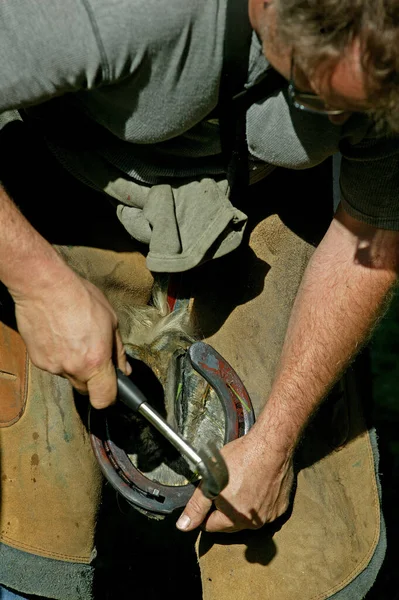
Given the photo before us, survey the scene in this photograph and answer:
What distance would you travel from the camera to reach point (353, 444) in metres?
1.94

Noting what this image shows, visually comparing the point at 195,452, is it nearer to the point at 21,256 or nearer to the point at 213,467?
the point at 213,467

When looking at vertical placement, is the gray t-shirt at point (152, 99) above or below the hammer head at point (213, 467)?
above

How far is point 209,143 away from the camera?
1592 millimetres

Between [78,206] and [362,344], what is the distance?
2.24ft

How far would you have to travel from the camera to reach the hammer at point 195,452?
1344 millimetres

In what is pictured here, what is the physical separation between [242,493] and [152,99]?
778mm

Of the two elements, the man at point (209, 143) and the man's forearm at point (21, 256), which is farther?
the man's forearm at point (21, 256)

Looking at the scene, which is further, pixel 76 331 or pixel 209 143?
pixel 209 143

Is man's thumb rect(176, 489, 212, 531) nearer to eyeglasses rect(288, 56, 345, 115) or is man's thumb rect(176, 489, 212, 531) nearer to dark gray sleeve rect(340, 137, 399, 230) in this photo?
dark gray sleeve rect(340, 137, 399, 230)

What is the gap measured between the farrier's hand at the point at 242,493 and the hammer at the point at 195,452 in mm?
212

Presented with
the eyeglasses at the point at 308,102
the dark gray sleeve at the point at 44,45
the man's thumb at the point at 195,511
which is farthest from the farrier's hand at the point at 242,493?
the dark gray sleeve at the point at 44,45

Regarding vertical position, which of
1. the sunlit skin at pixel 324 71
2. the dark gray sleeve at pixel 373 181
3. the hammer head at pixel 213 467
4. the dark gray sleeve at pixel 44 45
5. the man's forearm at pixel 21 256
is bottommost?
the hammer head at pixel 213 467

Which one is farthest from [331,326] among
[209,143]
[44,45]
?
[44,45]

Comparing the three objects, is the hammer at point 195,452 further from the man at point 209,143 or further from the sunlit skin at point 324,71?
the sunlit skin at point 324,71
